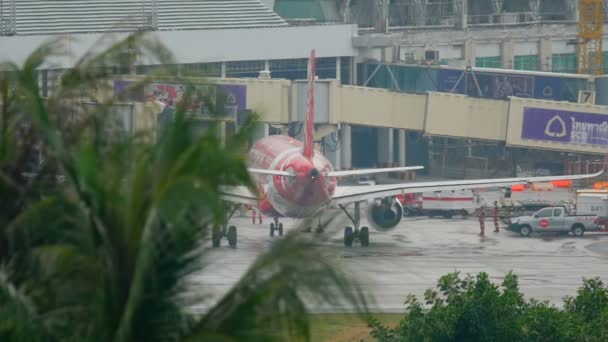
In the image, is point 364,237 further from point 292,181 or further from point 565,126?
point 565,126

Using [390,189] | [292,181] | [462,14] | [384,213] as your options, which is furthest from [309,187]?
→ [462,14]

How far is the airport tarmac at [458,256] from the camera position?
137 feet

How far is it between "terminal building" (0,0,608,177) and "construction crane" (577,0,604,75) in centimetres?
214

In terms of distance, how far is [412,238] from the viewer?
186 feet

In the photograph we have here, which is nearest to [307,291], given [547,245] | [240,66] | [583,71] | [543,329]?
[543,329]

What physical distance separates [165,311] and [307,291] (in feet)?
2.93

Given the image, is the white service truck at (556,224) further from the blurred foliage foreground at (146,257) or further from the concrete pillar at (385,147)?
the blurred foliage foreground at (146,257)

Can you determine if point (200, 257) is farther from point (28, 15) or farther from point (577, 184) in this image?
point (28, 15)

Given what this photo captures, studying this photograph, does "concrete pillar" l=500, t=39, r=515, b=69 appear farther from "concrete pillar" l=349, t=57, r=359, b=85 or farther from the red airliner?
the red airliner

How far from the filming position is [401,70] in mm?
85188

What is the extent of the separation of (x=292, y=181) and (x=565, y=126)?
2865cm

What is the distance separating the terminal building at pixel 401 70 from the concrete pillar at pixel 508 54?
0.09 metres

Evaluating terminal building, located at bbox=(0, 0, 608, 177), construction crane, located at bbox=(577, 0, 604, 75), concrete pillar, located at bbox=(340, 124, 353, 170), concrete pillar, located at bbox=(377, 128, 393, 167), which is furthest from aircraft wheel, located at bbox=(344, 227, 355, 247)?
construction crane, located at bbox=(577, 0, 604, 75)

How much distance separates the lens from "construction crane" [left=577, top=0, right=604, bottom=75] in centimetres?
8631
